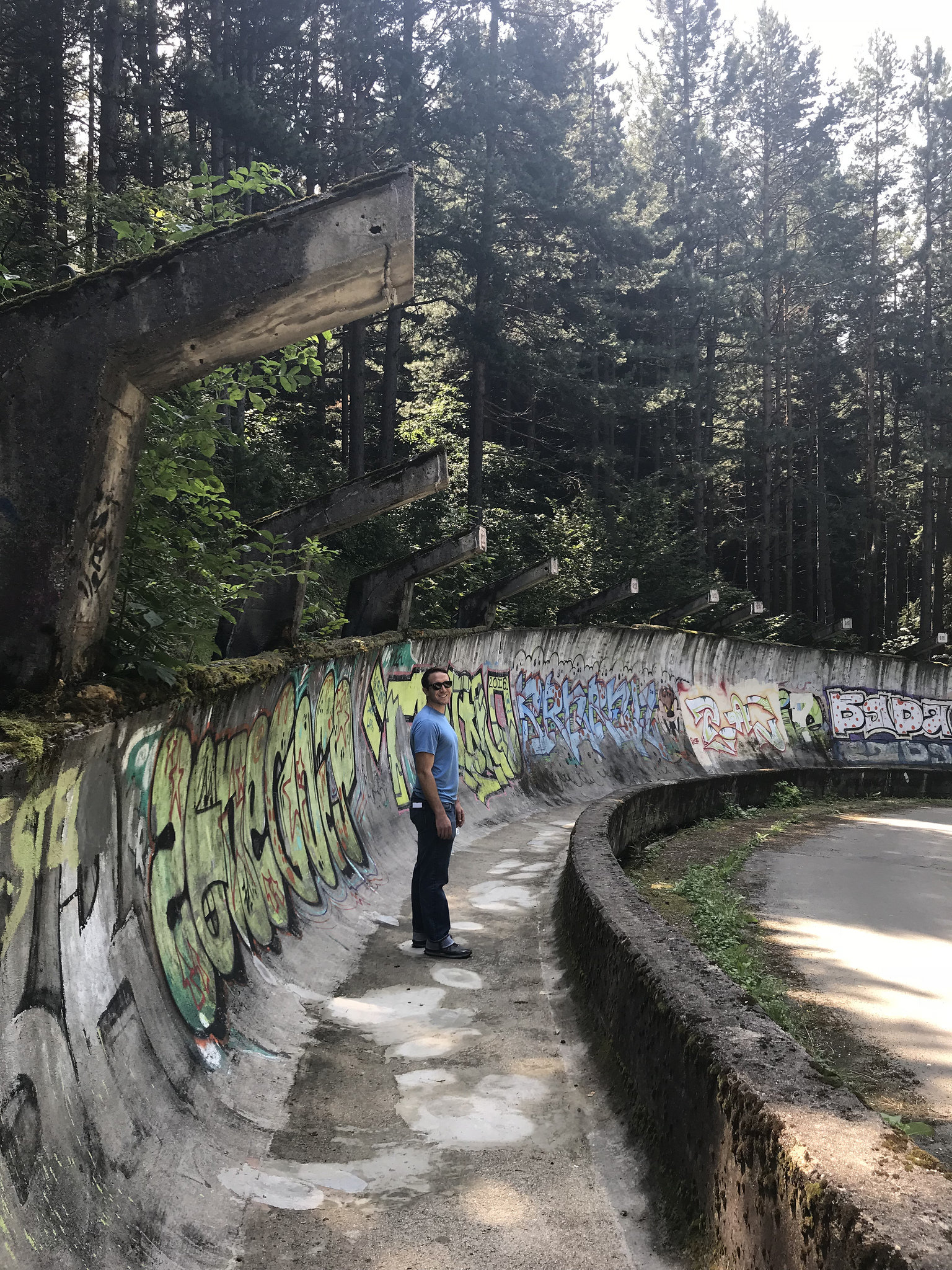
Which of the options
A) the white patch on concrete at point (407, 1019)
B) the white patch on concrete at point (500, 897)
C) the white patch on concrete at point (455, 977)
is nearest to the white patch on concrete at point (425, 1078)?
the white patch on concrete at point (407, 1019)

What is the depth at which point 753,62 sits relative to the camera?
136ft

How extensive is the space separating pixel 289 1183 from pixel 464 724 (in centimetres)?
938

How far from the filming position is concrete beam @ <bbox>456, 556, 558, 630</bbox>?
13828 millimetres

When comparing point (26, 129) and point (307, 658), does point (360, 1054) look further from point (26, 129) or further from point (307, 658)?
point (26, 129)

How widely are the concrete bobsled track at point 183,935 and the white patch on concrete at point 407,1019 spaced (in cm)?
22

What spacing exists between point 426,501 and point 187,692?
75.7ft

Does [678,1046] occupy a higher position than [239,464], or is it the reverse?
[239,464]

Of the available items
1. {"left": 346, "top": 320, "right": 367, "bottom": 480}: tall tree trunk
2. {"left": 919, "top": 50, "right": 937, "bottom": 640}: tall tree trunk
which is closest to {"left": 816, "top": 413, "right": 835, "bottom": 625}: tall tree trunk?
{"left": 919, "top": 50, "right": 937, "bottom": 640}: tall tree trunk

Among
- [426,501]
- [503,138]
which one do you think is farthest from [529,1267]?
[503,138]

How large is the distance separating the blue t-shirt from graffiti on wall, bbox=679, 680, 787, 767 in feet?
48.4

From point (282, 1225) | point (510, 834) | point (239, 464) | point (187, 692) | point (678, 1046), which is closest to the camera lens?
point (282, 1225)

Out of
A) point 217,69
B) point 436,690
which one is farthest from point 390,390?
point 436,690

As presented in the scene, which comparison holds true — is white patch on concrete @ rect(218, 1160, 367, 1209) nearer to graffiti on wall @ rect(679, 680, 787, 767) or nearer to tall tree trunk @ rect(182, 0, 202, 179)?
graffiti on wall @ rect(679, 680, 787, 767)

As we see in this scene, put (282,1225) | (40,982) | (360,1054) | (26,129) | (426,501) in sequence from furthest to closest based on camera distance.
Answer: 1. (426,501)
2. (26,129)
3. (360,1054)
4. (282,1225)
5. (40,982)
